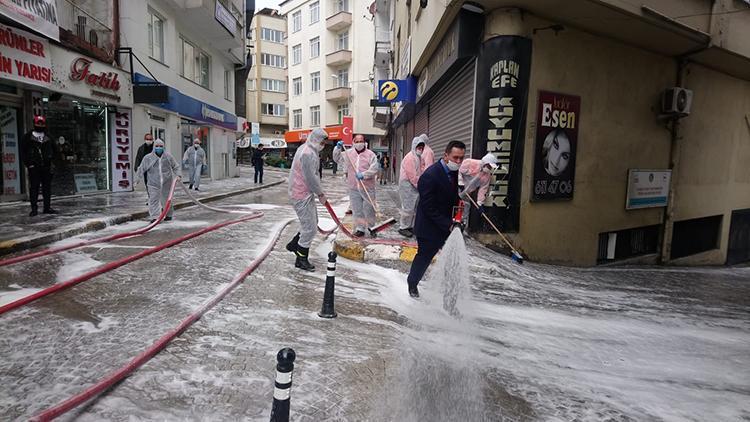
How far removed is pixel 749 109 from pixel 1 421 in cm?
1917

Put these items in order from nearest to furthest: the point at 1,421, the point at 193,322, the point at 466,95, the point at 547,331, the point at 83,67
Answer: the point at 1,421 → the point at 193,322 → the point at 547,331 → the point at 466,95 → the point at 83,67

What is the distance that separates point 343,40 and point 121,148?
32025 mm

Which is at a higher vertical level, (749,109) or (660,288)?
(749,109)

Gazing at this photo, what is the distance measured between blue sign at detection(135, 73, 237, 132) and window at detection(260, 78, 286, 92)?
27631 millimetres

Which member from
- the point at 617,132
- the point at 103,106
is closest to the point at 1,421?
the point at 617,132

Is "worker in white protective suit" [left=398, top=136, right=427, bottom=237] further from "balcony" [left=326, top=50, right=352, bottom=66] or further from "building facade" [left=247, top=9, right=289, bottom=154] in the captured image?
"building facade" [left=247, top=9, right=289, bottom=154]

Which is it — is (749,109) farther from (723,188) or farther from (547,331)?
(547,331)

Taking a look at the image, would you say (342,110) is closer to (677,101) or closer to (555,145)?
(677,101)

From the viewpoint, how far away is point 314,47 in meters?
45.6

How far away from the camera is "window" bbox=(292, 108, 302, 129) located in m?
48.0

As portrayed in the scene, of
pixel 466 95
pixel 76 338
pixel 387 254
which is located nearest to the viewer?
pixel 76 338

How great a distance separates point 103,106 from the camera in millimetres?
14094

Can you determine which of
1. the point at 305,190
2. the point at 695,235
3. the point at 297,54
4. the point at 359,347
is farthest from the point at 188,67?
the point at 297,54

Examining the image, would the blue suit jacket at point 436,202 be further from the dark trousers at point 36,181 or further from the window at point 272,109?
the window at point 272,109
